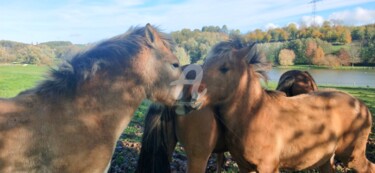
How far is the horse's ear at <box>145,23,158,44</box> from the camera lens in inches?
125

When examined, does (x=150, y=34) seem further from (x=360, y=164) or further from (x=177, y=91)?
(x=360, y=164)

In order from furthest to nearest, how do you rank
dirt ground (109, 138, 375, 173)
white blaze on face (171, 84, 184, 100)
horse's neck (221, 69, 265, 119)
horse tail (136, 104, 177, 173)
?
dirt ground (109, 138, 375, 173), horse tail (136, 104, 177, 173), horse's neck (221, 69, 265, 119), white blaze on face (171, 84, 184, 100)

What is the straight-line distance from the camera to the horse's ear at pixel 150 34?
125 inches

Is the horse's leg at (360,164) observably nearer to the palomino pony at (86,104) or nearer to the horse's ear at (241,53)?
the horse's ear at (241,53)

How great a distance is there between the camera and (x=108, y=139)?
9.58 ft

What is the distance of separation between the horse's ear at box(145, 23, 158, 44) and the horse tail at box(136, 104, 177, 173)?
1500 mm

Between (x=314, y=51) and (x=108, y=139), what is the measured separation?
52.2 m

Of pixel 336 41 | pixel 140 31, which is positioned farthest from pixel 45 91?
pixel 336 41

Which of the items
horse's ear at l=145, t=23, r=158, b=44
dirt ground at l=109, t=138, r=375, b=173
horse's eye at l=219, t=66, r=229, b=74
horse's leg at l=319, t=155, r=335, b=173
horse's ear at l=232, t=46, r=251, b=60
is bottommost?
dirt ground at l=109, t=138, r=375, b=173

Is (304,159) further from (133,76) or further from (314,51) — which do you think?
(314,51)

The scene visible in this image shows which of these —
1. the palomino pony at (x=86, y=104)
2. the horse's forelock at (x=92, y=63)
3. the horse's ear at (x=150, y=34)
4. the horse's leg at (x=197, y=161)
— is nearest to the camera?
the palomino pony at (x=86, y=104)

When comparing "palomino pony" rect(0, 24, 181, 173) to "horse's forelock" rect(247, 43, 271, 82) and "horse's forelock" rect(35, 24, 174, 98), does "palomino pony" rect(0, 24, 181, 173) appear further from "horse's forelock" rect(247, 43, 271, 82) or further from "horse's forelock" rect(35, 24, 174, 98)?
"horse's forelock" rect(247, 43, 271, 82)

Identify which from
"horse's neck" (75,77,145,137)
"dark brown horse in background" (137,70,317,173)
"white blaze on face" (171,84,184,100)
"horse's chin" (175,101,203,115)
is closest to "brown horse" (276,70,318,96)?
"dark brown horse in background" (137,70,317,173)

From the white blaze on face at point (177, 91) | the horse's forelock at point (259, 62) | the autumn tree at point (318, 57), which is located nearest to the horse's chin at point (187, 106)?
the white blaze on face at point (177, 91)
